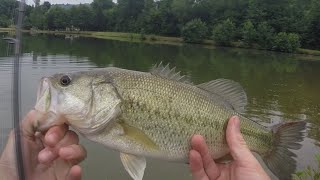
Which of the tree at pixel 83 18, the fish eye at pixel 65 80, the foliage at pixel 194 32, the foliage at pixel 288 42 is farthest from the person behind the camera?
the tree at pixel 83 18

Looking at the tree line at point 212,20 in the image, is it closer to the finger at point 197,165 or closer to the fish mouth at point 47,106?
the finger at point 197,165

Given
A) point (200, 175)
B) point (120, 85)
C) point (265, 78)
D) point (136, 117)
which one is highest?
point (120, 85)

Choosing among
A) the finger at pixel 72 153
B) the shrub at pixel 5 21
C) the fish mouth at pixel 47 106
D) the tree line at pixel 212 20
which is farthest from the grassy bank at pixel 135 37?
the fish mouth at pixel 47 106

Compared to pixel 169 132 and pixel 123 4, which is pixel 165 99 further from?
pixel 123 4

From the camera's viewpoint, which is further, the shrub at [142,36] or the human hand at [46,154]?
the shrub at [142,36]

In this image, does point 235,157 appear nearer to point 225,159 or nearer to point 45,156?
point 225,159

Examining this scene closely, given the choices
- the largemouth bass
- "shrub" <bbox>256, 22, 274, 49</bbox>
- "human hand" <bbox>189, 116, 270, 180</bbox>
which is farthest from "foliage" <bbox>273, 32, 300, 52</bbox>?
the largemouth bass

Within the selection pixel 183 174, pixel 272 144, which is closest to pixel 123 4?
pixel 183 174
